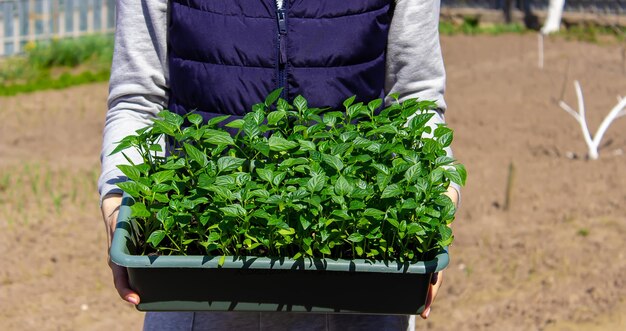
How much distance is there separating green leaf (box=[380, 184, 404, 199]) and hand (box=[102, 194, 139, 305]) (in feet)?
1.36

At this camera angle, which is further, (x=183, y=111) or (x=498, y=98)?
(x=498, y=98)

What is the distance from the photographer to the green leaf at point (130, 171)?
1.58m

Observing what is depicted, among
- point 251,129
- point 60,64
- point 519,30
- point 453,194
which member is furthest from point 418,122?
point 519,30

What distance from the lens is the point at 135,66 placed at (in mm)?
1800

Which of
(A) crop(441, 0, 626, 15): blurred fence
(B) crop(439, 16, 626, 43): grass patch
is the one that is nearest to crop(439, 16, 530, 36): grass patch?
(B) crop(439, 16, 626, 43): grass patch

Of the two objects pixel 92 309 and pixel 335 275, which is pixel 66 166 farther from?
pixel 335 275

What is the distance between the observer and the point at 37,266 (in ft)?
13.8

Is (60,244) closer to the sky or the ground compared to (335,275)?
closer to the ground

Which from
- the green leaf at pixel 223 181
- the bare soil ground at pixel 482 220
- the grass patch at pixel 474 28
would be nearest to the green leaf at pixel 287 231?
the green leaf at pixel 223 181

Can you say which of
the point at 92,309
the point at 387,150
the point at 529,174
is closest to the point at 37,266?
the point at 92,309

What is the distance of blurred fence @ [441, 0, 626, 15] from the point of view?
1095 cm

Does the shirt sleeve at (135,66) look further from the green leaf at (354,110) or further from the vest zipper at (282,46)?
the green leaf at (354,110)

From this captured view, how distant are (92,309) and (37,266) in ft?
1.60

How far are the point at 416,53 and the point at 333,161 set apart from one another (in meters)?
0.38
